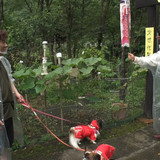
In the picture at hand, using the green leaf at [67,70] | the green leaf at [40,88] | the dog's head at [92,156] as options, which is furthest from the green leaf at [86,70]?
the dog's head at [92,156]

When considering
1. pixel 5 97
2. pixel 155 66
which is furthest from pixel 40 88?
pixel 155 66

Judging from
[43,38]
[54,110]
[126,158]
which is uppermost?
[43,38]

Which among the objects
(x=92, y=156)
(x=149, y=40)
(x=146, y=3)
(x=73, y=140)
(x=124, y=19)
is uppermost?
(x=146, y=3)

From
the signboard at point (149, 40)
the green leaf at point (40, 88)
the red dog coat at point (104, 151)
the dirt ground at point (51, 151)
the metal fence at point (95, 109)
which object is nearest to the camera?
the red dog coat at point (104, 151)

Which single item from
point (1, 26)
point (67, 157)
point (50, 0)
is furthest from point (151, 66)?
point (50, 0)

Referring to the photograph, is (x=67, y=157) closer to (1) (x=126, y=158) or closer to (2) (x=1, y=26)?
(1) (x=126, y=158)

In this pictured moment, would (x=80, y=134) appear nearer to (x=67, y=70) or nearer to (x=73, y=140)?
(x=73, y=140)

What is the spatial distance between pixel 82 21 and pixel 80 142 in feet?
26.4

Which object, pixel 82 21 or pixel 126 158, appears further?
pixel 82 21

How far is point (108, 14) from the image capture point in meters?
12.1

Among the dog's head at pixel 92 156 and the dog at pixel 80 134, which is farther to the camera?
the dog at pixel 80 134

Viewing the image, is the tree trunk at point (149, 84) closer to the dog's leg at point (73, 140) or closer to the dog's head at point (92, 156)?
the dog's leg at point (73, 140)

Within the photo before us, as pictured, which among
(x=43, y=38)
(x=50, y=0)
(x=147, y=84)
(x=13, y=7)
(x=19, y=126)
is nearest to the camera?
(x=19, y=126)

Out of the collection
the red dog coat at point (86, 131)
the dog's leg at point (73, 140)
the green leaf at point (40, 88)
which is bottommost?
the dog's leg at point (73, 140)
